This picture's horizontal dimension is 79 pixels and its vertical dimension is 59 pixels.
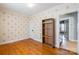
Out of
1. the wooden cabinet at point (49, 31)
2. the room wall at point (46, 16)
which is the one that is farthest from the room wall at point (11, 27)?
the wooden cabinet at point (49, 31)

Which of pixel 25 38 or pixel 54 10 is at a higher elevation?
pixel 54 10

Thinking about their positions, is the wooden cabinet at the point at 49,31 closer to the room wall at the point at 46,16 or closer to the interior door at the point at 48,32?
the interior door at the point at 48,32

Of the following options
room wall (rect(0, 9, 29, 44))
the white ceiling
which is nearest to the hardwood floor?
room wall (rect(0, 9, 29, 44))

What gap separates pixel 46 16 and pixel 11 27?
164cm

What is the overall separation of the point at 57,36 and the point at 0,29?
2367 mm

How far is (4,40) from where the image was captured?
12.5ft

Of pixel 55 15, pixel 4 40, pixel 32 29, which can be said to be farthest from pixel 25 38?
pixel 55 15

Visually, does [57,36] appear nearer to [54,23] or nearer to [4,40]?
[54,23]

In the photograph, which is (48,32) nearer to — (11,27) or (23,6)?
(11,27)

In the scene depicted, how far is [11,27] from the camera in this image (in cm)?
377

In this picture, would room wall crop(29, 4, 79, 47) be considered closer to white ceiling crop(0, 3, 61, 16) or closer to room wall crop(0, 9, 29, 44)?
white ceiling crop(0, 3, 61, 16)

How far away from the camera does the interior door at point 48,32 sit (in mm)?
3715

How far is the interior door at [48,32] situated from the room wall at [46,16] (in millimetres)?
182
